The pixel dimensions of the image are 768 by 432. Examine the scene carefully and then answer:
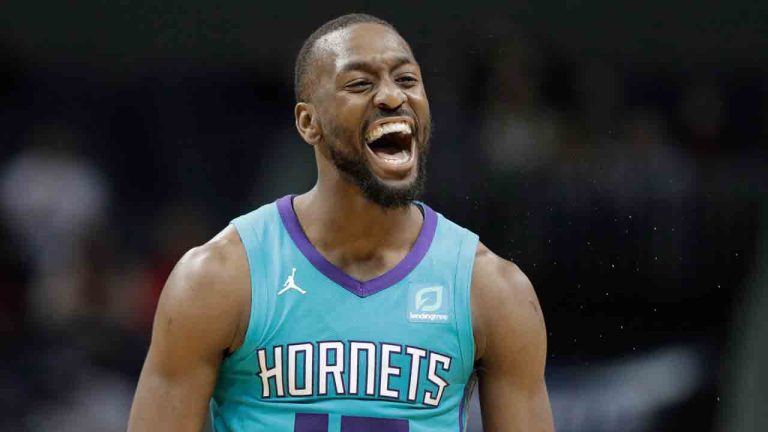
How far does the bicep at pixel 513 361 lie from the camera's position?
312 centimetres

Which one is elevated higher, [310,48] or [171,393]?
[310,48]

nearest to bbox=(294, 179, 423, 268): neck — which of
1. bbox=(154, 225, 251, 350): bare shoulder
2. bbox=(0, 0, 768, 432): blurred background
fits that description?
bbox=(154, 225, 251, 350): bare shoulder

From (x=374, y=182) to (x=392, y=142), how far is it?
0.13m

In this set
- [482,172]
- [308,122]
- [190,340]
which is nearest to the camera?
[190,340]

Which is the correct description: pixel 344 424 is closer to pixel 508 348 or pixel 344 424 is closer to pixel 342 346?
pixel 342 346

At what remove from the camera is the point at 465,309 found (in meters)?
3.12

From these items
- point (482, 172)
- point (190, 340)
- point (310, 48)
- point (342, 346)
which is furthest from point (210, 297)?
point (482, 172)

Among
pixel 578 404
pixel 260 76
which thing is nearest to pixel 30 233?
pixel 260 76

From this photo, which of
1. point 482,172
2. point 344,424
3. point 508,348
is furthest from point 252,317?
point 482,172

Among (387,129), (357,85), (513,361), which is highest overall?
(357,85)

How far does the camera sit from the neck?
10.3 feet

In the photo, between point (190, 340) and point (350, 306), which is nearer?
point (190, 340)

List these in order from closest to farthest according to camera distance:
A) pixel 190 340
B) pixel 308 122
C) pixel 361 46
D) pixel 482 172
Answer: pixel 190 340 < pixel 361 46 < pixel 308 122 < pixel 482 172

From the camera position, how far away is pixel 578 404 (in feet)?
16.3
